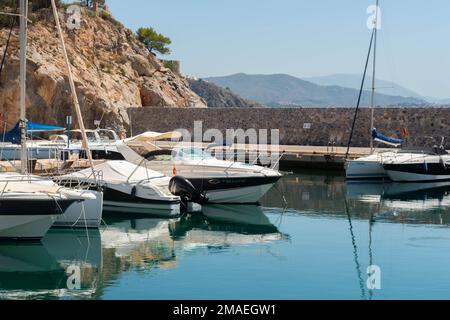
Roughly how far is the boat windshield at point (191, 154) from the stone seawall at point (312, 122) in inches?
656

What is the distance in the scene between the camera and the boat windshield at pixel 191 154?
21.9 m

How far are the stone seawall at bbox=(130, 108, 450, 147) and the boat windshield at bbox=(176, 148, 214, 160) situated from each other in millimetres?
16670

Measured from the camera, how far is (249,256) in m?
14.9

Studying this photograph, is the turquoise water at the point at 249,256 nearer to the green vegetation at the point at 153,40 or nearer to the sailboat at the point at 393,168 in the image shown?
the sailboat at the point at 393,168

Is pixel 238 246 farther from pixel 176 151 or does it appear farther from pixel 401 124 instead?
pixel 401 124

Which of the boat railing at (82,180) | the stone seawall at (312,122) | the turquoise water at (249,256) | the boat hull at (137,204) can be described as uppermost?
the stone seawall at (312,122)

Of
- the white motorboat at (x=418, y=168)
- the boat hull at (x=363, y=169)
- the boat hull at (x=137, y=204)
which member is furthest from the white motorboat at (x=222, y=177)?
the white motorboat at (x=418, y=168)

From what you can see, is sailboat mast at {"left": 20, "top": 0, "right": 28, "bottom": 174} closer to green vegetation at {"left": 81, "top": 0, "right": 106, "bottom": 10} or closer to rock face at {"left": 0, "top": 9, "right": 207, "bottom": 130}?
rock face at {"left": 0, "top": 9, "right": 207, "bottom": 130}

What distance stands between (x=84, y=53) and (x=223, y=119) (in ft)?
40.7

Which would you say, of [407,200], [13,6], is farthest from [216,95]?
[407,200]

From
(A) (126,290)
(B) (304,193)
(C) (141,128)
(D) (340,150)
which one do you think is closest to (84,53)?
(C) (141,128)

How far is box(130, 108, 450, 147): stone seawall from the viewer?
3550 centimetres

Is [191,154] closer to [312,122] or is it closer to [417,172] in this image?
[417,172]

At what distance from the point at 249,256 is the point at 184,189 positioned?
19.0 ft
